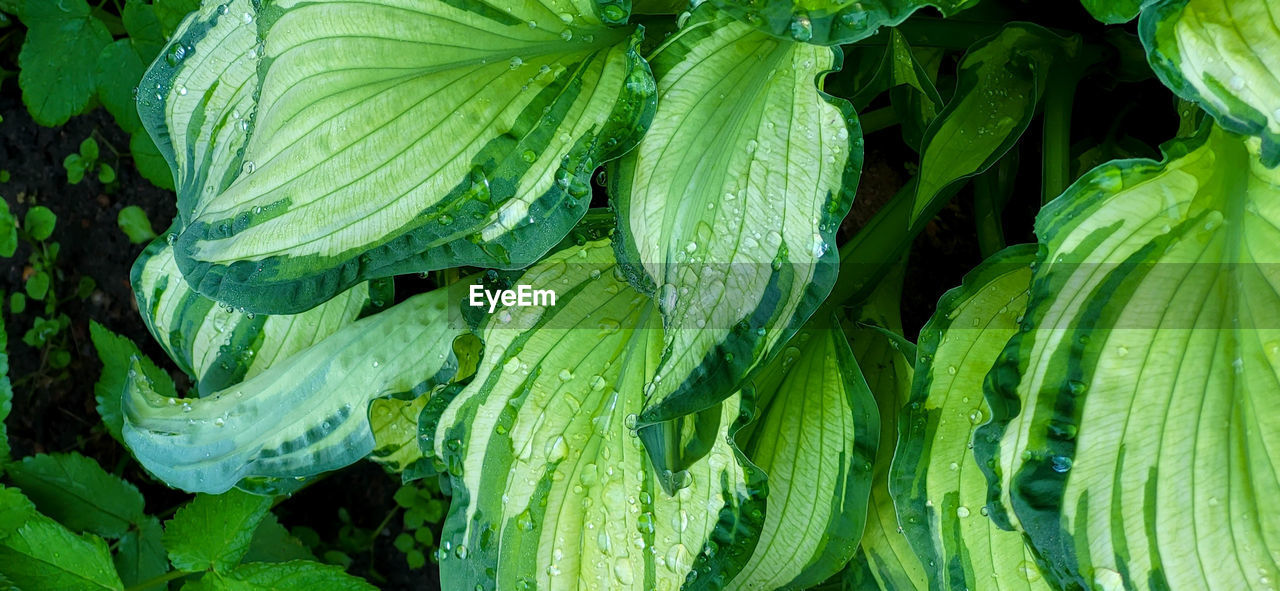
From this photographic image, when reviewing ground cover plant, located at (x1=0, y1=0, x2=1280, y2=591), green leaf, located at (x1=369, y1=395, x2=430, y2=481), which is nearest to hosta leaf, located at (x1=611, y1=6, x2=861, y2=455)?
ground cover plant, located at (x1=0, y1=0, x2=1280, y2=591)

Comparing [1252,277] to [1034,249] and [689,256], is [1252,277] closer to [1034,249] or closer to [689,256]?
[1034,249]

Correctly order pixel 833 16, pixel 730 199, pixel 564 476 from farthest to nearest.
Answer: pixel 564 476 → pixel 730 199 → pixel 833 16

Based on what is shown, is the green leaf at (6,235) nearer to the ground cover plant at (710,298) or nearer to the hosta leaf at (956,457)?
the ground cover plant at (710,298)

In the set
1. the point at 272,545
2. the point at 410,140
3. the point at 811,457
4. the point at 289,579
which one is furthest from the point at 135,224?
the point at 811,457

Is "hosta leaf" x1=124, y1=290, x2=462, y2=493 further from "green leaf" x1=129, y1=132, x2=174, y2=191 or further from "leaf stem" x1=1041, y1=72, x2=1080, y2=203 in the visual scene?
"leaf stem" x1=1041, y1=72, x2=1080, y2=203

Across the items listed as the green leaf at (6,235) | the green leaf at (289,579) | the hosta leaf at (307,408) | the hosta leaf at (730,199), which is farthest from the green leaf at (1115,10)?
the green leaf at (6,235)

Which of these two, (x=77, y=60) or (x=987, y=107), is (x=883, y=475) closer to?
(x=987, y=107)

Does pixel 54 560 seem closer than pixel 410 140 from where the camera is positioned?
No
